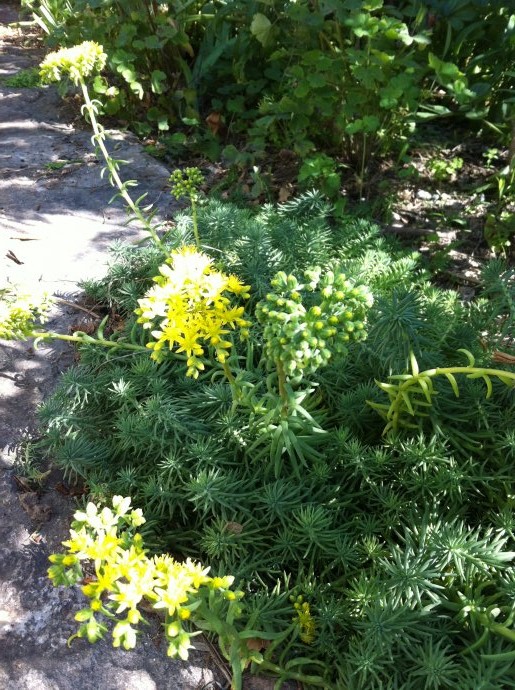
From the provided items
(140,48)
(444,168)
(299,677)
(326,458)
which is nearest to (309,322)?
(326,458)

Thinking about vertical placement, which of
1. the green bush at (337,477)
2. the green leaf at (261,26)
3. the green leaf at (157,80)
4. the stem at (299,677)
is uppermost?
the green leaf at (261,26)

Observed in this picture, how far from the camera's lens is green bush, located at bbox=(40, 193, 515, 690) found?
5.17ft

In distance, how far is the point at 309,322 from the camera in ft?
4.89

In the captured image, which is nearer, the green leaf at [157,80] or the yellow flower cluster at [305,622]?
the yellow flower cluster at [305,622]

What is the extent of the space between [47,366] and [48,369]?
0.02 meters

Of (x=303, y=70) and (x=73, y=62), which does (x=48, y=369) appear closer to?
(x=73, y=62)

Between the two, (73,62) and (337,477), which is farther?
(73,62)

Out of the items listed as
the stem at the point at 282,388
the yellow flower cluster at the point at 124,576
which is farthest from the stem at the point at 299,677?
the stem at the point at 282,388

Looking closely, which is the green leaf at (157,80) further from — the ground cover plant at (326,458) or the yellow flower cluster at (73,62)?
the ground cover plant at (326,458)

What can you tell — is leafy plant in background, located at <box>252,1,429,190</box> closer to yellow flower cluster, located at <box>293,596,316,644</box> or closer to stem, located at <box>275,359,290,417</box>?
stem, located at <box>275,359,290,417</box>

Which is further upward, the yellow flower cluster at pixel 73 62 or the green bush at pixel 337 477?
the yellow flower cluster at pixel 73 62

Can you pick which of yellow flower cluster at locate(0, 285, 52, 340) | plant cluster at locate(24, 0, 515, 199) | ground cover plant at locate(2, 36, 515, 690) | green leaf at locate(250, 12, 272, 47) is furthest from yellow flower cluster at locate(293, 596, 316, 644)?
green leaf at locate(250, 12, 272, 47)

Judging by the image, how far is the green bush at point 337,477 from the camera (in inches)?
62.1

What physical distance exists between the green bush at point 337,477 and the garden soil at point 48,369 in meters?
0.24
